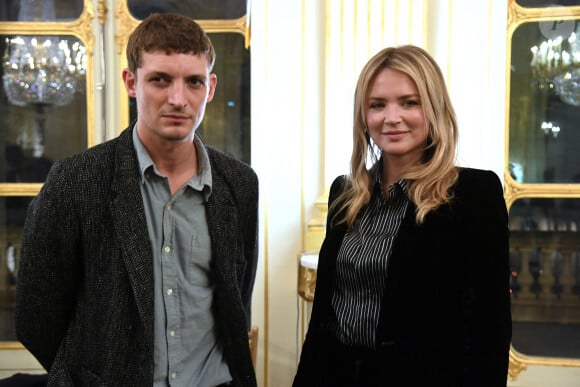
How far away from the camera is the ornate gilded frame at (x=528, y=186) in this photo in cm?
303

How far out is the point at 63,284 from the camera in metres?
1.23

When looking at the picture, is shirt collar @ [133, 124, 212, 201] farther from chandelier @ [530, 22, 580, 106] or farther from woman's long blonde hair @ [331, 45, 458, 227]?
chandelier @ [530, 22, 580, 106]

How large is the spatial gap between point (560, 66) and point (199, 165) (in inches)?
102

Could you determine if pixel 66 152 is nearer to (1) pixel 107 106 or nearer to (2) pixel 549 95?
(1) pixel 107 106

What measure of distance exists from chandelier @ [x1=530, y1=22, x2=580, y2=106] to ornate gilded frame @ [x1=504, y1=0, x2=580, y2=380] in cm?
15

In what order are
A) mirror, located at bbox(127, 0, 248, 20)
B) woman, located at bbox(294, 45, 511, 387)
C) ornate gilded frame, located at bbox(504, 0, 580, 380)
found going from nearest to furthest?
woman, located at bbox(294, 45, 511, 387) < ornate gilded frame, located at bbox(504, 0, 580, 380) < mirror, located at bbox(127, 0, 248, 20)

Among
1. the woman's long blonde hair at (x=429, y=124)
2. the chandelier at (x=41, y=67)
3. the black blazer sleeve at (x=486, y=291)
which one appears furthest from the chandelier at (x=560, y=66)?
the chandelier at (x=41, y=67)

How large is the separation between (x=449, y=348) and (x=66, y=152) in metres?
2.81

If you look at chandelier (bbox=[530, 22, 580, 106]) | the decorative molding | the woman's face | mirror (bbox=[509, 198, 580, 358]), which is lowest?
mirror (bbox=[509, 198, 580, 358])

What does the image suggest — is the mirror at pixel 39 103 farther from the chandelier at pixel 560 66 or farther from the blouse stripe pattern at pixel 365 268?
the chandelier at pixel 560 66

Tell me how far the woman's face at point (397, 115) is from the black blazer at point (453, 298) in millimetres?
191

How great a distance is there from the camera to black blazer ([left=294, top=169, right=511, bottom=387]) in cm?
127

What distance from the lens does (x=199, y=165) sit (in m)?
1.36

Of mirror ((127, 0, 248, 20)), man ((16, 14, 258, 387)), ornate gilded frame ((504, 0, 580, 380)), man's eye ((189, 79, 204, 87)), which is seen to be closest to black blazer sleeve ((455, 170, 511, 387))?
man ((16, 14, 258, 387))
